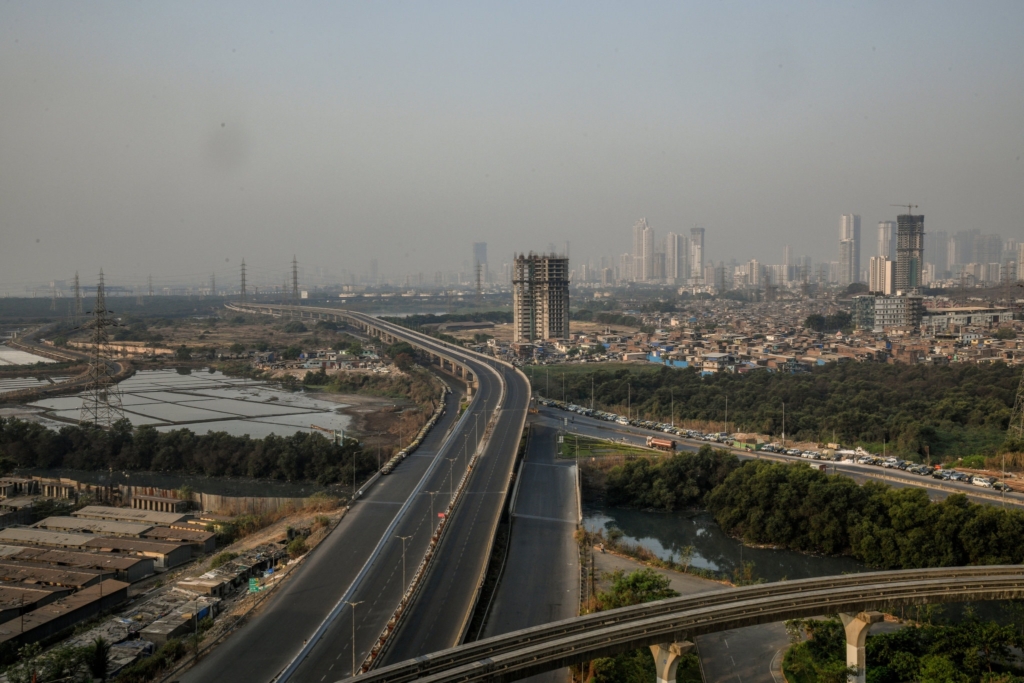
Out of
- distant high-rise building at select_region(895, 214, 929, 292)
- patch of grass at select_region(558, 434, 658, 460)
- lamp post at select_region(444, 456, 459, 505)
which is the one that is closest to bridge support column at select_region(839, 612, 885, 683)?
lamp post at select_region(444, 456, 459, 505)

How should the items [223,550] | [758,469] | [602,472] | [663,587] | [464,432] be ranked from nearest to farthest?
[663,587]
[223,550]
[758,469]
[602,472]
[464,432]

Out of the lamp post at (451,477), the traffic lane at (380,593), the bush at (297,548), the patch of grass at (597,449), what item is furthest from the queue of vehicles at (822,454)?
the bush at (297,548)

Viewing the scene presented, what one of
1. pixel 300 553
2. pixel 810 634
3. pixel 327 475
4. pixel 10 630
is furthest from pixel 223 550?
pixel 810 634

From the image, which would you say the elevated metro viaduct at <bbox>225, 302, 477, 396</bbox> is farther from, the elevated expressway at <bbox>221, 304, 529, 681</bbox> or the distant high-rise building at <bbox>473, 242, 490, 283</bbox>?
the distant high-rise building at <bbox>473, 242, 490, 283</bbox>

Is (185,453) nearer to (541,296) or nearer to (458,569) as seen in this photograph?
(458,569)

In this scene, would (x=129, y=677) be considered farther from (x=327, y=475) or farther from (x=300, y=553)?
(x=327, y=475)

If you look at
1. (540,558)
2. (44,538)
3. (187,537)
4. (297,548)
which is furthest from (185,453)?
(540,558)

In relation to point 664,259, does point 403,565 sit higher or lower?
lower
